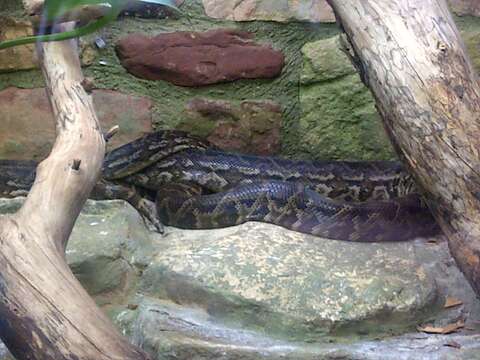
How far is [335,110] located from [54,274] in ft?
4.55

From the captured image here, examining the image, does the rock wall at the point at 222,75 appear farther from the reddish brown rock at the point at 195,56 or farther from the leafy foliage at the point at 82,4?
the leafy foliage at the point at 82,4

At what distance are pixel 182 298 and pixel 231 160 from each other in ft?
2.34

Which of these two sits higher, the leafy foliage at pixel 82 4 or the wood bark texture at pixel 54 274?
the leafy foliage at pixel 82 4

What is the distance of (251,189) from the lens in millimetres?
2105

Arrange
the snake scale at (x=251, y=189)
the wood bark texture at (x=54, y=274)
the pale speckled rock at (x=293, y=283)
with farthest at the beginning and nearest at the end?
1. the snake scale at (x=251, y=189)
2. the pale speckled rock at (x=293, y=283)
3. the wood bark texture at (x=54, y=274)

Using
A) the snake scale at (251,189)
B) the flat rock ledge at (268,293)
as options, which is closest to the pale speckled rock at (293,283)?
the flat rock ledge at (268,293)

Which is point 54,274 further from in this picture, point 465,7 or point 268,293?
point 465,7

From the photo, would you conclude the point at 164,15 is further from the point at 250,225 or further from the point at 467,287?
the point at 467,287

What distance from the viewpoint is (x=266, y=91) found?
7.85 feet

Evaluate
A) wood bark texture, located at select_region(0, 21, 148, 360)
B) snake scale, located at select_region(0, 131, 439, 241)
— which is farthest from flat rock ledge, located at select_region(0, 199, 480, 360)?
wood bark texture, located at select_region(0, 21, 148, 360)

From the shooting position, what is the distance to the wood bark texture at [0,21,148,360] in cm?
109

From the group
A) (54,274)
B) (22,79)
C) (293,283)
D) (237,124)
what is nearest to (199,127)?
(237,124)

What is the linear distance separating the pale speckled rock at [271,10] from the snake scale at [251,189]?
0.37 m

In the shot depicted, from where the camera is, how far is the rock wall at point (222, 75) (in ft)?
7.65
